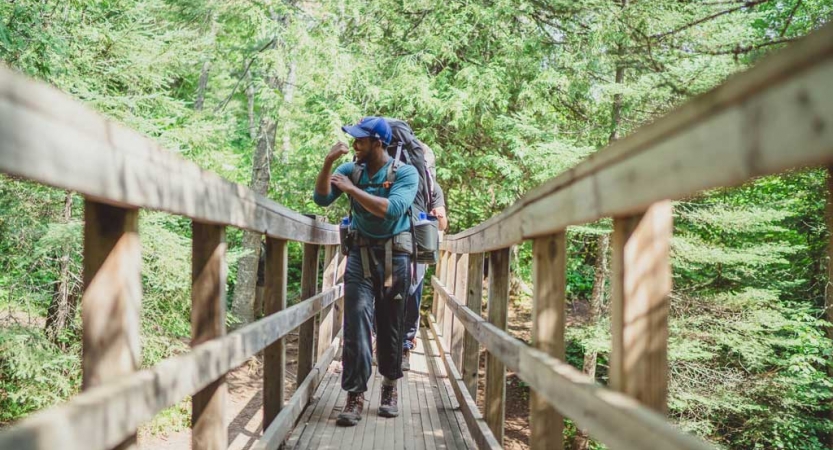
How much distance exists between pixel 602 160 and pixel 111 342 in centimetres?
123

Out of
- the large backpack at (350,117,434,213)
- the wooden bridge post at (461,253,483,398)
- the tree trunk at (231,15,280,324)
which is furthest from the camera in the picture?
the tree trunk at (231,15,280,324)

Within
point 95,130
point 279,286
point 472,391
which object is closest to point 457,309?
point 472,391

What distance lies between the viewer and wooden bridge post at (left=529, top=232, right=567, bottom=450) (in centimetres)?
227

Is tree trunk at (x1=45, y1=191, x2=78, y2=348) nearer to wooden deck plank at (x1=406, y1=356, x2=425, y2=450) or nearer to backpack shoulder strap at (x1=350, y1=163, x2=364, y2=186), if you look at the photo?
wooden deck plank at (x1=406, y1=356, x2=425, y2=450)

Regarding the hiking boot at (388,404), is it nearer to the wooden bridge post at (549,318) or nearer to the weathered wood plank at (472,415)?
the weathered wood plank at (472,415)

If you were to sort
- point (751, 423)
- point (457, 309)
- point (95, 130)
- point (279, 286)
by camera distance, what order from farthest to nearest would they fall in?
point (751, 423)
point (457, 309)
point (279, 286)
point (95, 130)

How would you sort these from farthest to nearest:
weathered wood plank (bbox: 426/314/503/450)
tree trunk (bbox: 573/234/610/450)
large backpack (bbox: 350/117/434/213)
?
1. tree trunk (bbox: 573/234/610/450)
2. large backpack (bbox: 350/117/434/213)
3. weathered wood plank (bbox: 426/314/503/450)

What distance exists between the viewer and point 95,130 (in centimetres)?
140

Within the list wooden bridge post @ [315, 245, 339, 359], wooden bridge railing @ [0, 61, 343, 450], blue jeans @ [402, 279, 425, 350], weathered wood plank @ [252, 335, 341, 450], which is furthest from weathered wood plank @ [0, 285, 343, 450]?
wooden bridge post @ [315, 245, 339, 359]

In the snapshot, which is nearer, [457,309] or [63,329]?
[457,309]

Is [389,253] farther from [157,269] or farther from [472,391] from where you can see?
[157,269]

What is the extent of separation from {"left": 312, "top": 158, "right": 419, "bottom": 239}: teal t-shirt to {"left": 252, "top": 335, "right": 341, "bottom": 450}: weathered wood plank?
108 cm

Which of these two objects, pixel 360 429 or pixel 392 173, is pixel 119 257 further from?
pixel 360 429

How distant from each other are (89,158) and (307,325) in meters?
3.51
